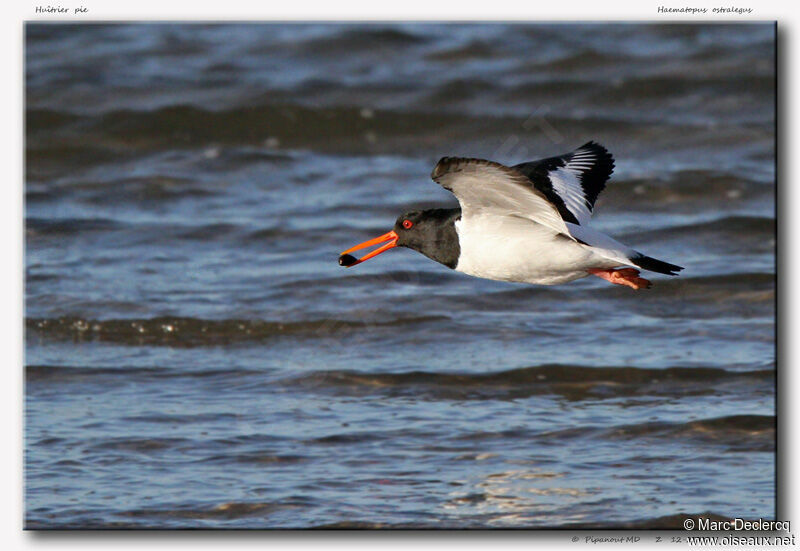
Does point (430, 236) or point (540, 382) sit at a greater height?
point (430, 236)

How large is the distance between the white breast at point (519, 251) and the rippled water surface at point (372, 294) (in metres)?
1.29

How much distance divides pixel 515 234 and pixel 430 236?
1.87ft

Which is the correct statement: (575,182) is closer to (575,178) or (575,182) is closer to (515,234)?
(575,178)

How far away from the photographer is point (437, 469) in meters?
6.42

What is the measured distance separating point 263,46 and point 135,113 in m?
2.12

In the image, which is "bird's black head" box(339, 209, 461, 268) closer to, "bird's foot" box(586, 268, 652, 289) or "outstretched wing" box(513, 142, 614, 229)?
"outstretched wing" box(513, 142, 614, 229)

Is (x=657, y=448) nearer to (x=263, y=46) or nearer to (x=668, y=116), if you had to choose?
(x=668, y=116)

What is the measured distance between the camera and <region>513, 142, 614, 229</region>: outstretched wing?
605 centimetres

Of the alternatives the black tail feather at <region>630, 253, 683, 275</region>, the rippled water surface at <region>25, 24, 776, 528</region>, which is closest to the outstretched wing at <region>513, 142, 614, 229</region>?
the black tail feather at <region>630, 253, 683, 275</region>

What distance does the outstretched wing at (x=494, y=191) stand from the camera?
4.87 meters

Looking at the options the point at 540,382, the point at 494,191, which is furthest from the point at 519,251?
the point at 540,382

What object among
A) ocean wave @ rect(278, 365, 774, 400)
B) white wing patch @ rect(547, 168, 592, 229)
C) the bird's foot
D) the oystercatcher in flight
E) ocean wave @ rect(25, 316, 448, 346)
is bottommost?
ocean wave @ rect(278, 365, 774, 400)

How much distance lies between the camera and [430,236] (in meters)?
6.00

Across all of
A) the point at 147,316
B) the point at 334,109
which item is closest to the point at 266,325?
the point at 147,316
